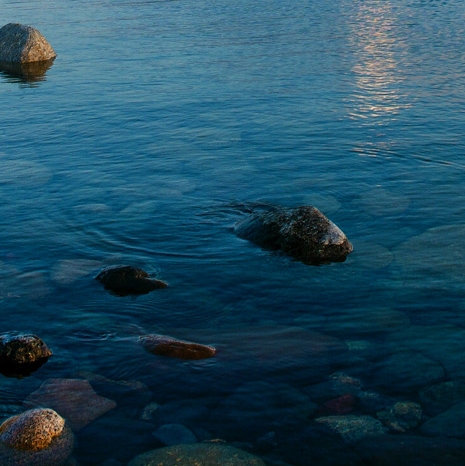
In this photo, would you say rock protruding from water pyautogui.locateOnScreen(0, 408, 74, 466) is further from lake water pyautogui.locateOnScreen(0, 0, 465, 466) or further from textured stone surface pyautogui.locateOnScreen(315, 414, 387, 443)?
textured stone surface pyautogui.locateOnScreen(315, 414, 387, 443)

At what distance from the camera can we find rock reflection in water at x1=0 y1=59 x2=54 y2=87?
79.1ft

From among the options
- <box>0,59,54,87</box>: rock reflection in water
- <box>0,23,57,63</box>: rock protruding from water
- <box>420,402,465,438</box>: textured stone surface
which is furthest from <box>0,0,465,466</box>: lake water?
<box>0,23,57,63</box>: rock protruding from water

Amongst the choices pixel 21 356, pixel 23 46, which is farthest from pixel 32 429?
pixel 23 46

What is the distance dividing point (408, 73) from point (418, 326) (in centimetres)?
1411

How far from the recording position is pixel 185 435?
6.92 meters

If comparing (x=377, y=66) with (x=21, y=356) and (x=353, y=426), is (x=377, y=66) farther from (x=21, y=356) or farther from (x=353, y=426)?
(x=353, y=426)

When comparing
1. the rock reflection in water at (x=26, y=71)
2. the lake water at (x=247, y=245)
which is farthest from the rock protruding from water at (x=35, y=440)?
the rock reflection in water at (x=26, y=71)

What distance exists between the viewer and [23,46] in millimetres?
26500

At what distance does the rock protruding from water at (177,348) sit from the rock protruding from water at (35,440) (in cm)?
159

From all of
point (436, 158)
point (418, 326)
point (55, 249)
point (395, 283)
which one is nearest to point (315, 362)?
point (418, 326)

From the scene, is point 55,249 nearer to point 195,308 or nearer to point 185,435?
point 195,308

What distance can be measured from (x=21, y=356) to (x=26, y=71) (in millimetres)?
19591

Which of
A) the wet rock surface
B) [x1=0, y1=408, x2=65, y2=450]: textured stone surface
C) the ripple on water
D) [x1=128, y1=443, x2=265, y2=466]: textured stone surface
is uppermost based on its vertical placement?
[x1=0, y1=408, x2=65, y2=450]: textured stone surface

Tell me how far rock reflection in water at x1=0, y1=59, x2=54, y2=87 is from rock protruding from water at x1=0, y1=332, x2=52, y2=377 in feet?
54.5
